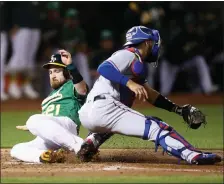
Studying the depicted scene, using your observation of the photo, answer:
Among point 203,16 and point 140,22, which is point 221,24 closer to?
point 203,16

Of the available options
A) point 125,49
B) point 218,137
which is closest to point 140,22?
point 218,137

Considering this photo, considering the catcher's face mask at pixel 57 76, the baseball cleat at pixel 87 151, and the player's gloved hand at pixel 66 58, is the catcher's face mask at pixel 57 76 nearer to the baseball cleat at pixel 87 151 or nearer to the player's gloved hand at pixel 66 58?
the player's gloved hand at pixel 66 58

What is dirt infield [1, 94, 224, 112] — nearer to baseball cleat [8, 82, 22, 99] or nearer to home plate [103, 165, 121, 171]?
baseball cleat [8, 82, 22, 99]

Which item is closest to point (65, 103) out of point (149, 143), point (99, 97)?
point (99, 97)

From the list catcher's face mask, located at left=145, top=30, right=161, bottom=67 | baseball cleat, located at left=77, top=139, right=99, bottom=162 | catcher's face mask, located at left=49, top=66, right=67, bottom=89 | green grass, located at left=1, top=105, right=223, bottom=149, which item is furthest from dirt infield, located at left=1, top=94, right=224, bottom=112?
catcher's face mask, located at left=145, top=30, right=161, bottom=67

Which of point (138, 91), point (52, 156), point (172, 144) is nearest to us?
point (138, 91)

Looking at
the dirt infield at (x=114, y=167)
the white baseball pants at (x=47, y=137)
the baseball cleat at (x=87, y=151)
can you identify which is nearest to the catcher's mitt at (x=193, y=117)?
the dirt infield at (x=114, y=167)

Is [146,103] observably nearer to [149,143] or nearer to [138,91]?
[149,143]
